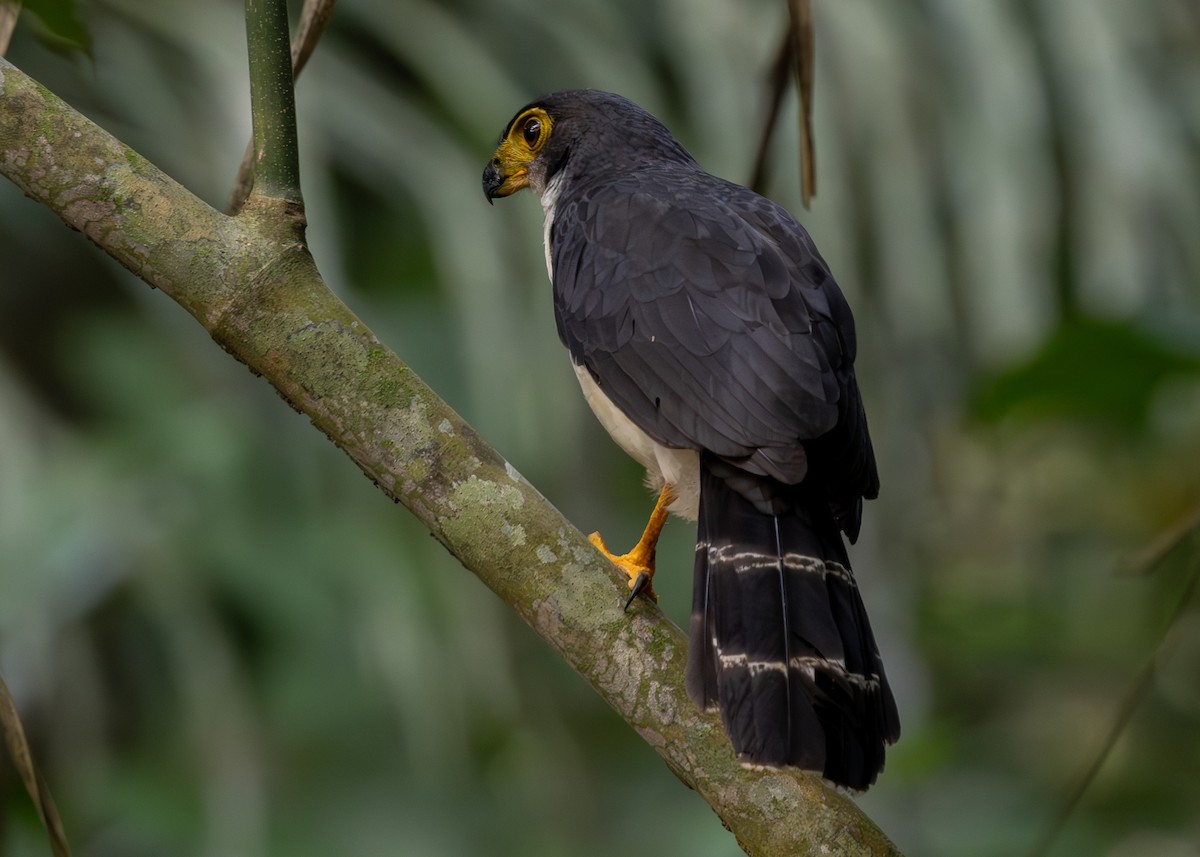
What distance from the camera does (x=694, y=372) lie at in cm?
221

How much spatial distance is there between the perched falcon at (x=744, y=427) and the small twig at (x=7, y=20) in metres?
1.06

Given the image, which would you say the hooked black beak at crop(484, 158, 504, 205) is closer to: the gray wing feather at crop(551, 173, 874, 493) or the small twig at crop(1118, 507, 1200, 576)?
the gray wing feather at crop(551, 173, 874, 493)

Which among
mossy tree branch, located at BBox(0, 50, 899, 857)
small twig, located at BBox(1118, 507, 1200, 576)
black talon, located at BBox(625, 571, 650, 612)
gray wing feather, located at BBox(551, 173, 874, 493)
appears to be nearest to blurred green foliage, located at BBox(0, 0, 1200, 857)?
gray wing feather, located at BBox(551, 173, 874, 493)

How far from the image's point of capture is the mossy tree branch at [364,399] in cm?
192

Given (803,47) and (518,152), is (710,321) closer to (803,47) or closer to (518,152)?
(803,47)

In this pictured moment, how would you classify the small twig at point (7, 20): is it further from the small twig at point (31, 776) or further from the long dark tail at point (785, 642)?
the long dark tail at point (785, 642)

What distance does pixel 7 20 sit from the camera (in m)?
2.06

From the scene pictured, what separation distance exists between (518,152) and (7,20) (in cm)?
139

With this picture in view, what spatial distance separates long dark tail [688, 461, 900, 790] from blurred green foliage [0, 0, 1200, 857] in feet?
4.68

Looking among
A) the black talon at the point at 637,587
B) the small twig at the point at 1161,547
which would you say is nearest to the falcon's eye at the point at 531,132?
the black talon at the point at 637,587

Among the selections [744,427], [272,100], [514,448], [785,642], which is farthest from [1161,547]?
[514,448]

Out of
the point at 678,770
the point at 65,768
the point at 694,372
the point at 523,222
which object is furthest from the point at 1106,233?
the point at 65,768

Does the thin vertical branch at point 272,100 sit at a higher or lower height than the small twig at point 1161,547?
lower

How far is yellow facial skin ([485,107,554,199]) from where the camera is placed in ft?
10.4
